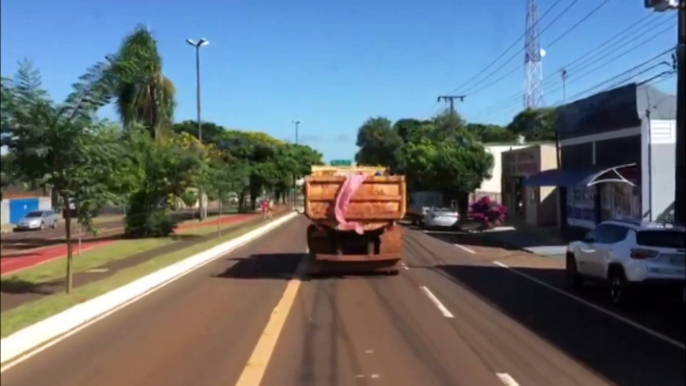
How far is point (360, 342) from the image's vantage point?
1212 cm

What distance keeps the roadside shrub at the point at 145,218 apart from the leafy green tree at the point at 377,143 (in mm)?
63461

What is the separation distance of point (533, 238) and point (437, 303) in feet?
76.7

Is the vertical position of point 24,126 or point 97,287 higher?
point 24,126

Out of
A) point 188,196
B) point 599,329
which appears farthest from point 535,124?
point 599,329

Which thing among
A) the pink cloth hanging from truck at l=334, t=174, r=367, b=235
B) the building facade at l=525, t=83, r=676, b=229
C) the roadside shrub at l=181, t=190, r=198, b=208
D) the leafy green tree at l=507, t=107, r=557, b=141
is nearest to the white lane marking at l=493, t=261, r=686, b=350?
the pink cloth hanging from truck at l=334, t=174, r=367, b=235

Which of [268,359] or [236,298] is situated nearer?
[268,359]

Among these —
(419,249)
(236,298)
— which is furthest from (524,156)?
(236,298)

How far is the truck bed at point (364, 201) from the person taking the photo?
2119cm

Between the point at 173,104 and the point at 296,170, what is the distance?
5354 cm

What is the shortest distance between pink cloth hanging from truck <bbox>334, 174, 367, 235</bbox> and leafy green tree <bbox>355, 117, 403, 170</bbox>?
262ft

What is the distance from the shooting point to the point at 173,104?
4272 centimetres

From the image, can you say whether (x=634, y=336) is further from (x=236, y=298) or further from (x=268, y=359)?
(x=236, y=298)

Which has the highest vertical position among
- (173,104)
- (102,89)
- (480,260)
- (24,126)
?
(173,104)

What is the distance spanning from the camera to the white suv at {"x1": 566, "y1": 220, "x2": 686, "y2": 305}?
15789 millimetres
